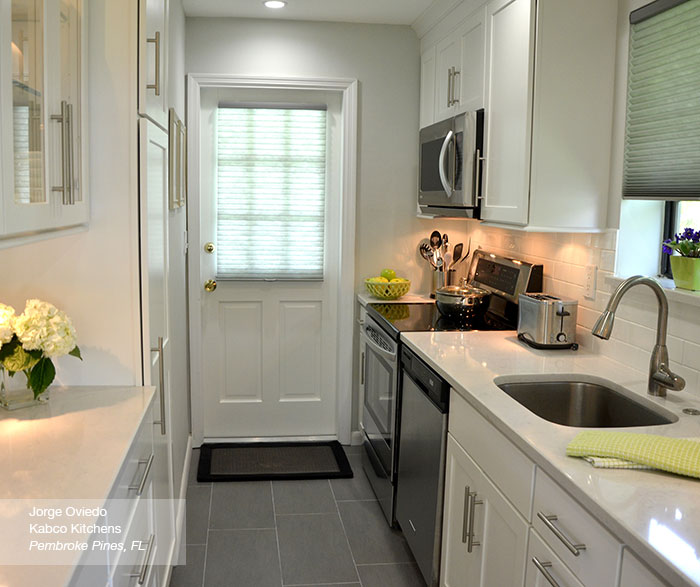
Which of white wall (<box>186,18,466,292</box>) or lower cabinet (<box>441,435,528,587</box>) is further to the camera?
white wall (<box>186,18,466,292</box>)

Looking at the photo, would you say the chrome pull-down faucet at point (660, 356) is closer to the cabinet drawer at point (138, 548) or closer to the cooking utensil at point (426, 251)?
the cabinet drawer at point (138, 548)

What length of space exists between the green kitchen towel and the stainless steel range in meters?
0.85

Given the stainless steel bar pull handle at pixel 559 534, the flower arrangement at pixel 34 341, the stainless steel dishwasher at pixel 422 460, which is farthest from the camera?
the stainless steel dishwasher at pixel 422 460

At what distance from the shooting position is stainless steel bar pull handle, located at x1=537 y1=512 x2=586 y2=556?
1505 millimetres

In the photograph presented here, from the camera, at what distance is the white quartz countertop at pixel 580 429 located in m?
1.26

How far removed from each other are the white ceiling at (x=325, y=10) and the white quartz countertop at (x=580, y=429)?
5.86 ft

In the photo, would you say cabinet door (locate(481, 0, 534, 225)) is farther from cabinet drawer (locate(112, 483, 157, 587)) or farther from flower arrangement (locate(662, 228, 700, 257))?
cabinet drawer (locate(112, 483, 157, 587))

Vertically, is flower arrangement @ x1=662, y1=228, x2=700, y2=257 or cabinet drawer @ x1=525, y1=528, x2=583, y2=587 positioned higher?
flower arrangement @ x1=662, y1=228, x2=700, y2=257

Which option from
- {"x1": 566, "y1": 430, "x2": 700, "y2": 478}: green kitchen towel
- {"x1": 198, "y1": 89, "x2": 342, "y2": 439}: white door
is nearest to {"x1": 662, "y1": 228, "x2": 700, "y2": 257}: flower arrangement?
{"x1": 566, "y1": 430, "x2": 700, "y2": 478}: green kitchen towel

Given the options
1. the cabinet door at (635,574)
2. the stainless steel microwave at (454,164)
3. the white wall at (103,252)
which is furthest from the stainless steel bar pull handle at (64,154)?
the stainless steel microwave at (454,164)

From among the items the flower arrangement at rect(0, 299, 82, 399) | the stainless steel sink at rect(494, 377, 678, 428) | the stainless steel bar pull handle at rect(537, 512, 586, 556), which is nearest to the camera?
the stainless steel bar pull handle at rect(537, 512, 586, 556)

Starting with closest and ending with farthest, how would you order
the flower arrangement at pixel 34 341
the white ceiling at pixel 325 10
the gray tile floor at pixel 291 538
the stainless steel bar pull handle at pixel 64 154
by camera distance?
the stainless steel bar pull handle at pixel 64 154 < the flower arrangement at pixel 34 341 < the gray tile floor at pixel 291 538 < the white ceiling at pixel 325 10

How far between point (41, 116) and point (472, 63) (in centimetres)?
215

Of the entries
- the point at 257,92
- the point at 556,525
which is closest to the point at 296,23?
the point at 257,92
